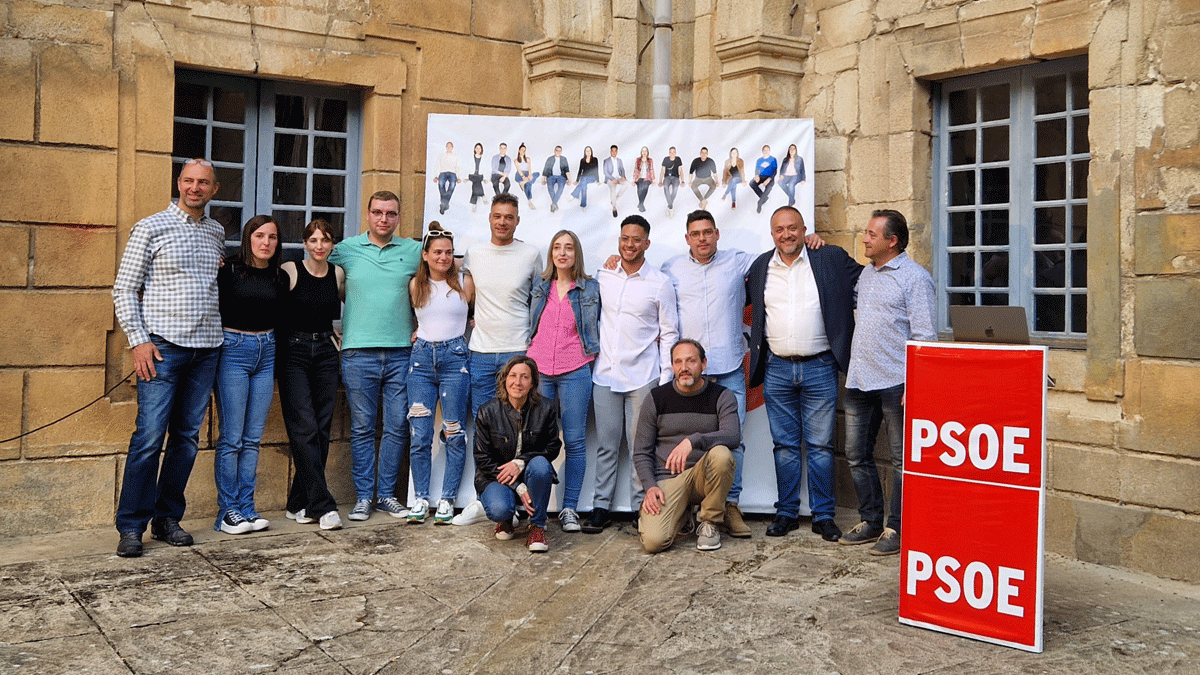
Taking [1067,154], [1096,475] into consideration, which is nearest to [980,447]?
[1096,475]

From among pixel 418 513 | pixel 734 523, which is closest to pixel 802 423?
pixel 734 523

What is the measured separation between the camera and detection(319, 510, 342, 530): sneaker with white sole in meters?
5.95

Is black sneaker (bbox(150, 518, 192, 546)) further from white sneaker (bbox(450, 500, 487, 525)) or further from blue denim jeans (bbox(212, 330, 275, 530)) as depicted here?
white sneaker (bbox(450, 500, 487, 525))

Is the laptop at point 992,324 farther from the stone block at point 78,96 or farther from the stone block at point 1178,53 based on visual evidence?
the stone block at point 78,96

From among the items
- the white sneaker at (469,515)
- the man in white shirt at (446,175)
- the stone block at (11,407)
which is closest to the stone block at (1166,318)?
the white sneaker at (469,515)

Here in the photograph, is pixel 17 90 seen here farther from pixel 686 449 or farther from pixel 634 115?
pixel 686 449

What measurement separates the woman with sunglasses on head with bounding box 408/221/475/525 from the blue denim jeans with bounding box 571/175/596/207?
0.88m

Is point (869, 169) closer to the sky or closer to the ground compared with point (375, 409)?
closer to the sky

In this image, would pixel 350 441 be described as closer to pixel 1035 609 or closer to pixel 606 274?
pixel 606 274

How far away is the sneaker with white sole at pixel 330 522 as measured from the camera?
19.5ft

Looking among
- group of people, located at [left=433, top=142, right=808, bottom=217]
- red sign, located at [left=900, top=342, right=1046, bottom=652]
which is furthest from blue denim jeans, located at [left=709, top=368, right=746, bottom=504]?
red sign, located at [left=900, top=342, right=1046, bottom=652]

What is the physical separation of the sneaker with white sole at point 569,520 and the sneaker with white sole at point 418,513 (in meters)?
0.78

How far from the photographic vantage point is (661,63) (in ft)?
24.8

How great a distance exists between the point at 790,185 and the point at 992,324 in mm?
2437
